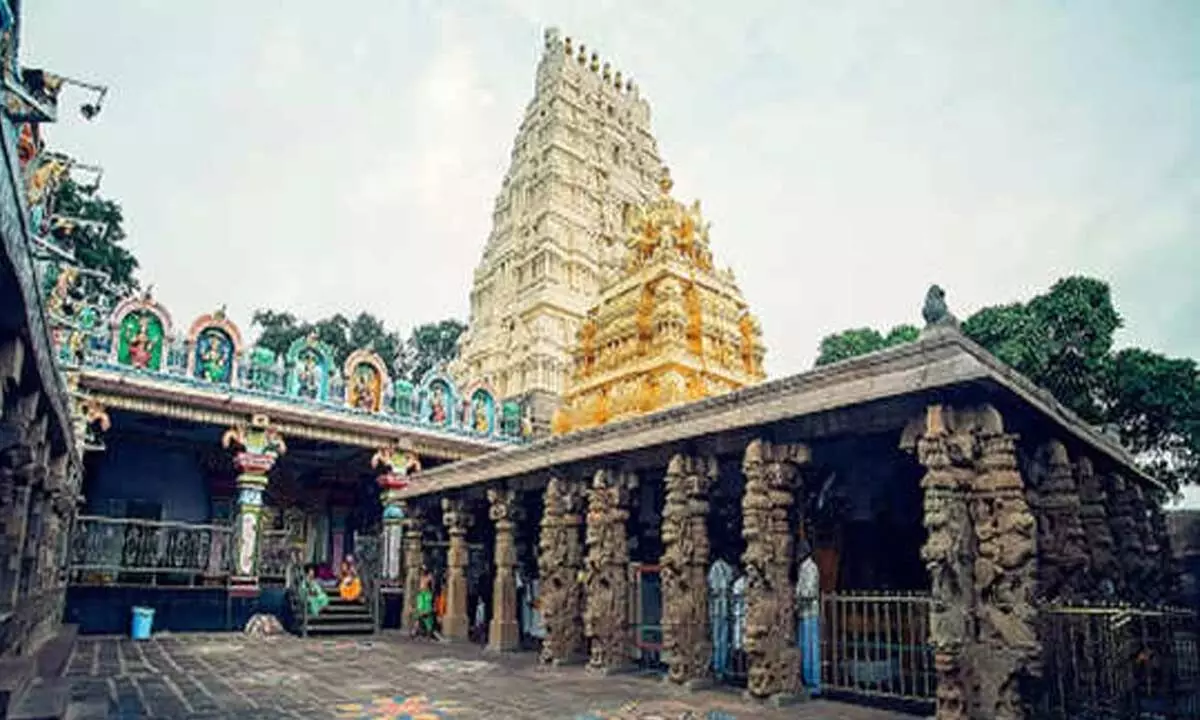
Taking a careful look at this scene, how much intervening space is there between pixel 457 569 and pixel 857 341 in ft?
61.5

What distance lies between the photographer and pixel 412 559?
1619 centimetres

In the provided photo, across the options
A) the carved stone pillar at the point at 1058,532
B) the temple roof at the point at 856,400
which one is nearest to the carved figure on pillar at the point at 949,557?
the temple roof at the point at 856,400

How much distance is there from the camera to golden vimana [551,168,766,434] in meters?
19.8

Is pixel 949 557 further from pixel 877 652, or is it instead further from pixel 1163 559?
pixel 1163 559

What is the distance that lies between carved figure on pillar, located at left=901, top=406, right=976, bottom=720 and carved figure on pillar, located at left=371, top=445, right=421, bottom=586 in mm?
13130

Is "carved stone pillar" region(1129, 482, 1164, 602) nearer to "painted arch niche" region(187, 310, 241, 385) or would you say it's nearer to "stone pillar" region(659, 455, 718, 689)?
"stone pillar" region(659, 455, 718, 689)

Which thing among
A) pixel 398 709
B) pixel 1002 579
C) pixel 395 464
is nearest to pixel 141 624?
pixel 395 464

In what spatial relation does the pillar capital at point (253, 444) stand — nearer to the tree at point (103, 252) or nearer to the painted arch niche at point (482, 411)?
the painted arch niche at point (482, 411)

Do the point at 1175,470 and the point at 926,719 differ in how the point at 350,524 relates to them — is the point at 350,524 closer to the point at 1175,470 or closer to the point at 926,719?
the point at 926,719

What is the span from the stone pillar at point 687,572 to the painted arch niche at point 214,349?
11.9m

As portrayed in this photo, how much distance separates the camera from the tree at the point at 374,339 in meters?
38.4

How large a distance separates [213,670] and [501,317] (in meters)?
23.4

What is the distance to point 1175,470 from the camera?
18.9 m

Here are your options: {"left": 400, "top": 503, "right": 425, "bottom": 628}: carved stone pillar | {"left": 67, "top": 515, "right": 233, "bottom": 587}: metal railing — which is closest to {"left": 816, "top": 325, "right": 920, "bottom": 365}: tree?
{"left": 400, "top": 503, "right": 425, "bottom": 628}: carved stone pillar
